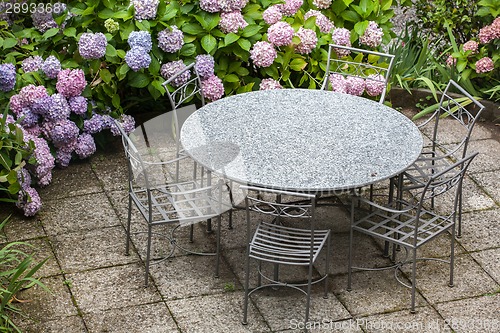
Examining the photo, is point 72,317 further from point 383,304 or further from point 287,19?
point 287,19

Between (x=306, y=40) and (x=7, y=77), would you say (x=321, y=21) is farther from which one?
(x=7, y=77)

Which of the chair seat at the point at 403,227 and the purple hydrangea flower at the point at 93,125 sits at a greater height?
the purple hydrangea flower at the point at 93,125

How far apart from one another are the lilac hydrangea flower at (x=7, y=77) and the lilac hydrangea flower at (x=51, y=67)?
248mm

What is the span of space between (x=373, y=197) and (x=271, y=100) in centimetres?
103

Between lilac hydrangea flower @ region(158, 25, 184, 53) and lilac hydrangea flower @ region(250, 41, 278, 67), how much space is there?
56cm

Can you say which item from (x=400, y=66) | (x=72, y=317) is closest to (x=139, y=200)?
(x=72, y=317)

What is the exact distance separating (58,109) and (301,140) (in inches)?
76.0

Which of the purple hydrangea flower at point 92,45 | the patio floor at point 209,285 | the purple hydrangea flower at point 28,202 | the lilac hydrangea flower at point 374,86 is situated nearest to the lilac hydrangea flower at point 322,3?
the lilac hydrangea flower at point 374,86

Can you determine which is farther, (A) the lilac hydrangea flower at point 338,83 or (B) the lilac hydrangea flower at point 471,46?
(B) the lilac hydrangea flower at point 471,46

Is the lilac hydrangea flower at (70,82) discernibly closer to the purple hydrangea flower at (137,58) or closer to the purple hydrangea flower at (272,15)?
the purple hydrangea flower at (137,58)

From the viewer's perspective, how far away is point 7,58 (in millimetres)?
6262

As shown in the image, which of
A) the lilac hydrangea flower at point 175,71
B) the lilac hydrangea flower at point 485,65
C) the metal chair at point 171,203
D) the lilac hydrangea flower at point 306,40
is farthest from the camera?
the lilac hydrangea flower at point 485,65

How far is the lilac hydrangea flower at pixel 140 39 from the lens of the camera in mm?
6246

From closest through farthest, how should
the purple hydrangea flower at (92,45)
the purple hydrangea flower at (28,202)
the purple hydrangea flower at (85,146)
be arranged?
the purple hydrangea flower at (28,202), the purple hydrangea flower at (92,45), the purple hydrangea flower at (85,146)
